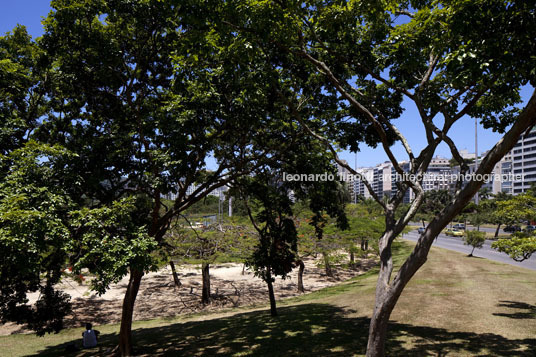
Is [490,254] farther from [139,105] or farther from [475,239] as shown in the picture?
[139,105]

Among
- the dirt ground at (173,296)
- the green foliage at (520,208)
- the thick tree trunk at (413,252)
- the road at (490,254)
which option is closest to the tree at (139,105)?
the thick tree trunk at (413,252)

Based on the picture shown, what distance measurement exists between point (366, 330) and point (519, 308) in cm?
595

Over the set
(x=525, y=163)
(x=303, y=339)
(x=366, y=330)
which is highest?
(x=525, y=163)

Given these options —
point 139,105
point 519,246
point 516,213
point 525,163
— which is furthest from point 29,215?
point 525,163

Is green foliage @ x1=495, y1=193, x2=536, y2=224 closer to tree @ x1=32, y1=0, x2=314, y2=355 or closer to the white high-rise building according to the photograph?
tree @ x1=32, y1=0, x2=314, y2=355

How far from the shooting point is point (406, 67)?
7.49 m

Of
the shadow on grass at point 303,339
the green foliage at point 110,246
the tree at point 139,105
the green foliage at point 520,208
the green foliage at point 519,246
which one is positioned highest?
the tree at point 139,105

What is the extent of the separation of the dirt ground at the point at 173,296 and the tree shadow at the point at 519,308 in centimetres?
866

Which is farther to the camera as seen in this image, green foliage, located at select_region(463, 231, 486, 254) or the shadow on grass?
green foliage, located at select_region(463, 231, 486, 254)

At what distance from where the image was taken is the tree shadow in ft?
34.9

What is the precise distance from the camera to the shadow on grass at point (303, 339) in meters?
8.26

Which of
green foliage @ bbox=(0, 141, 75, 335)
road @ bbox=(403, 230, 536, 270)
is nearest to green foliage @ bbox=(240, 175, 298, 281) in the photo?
green foliage @ bbox=(0, 141, 75, 335)

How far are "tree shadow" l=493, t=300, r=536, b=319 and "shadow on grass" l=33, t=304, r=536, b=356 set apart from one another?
2713 mm

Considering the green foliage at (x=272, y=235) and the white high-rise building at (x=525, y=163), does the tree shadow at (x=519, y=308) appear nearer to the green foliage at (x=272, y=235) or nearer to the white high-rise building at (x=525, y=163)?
the green foliage at (x=272, y=235)
